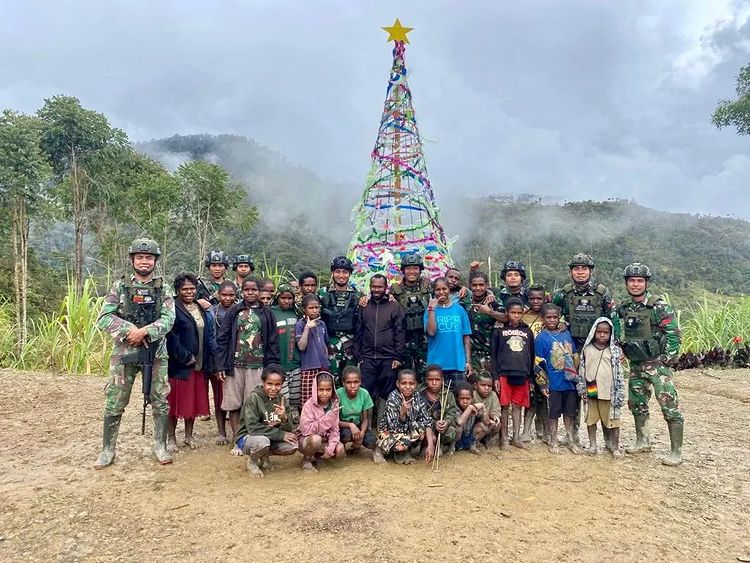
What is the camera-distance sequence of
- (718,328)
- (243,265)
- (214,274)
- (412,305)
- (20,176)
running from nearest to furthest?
(412,305) < (243,265) < (214,274) < (718,328) < (20,176)

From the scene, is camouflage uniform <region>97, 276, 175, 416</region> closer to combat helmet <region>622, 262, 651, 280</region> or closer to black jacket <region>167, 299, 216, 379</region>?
black jacket <region>167, 299, 216, 379</region>

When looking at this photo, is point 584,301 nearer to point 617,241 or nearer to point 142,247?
point 142,247

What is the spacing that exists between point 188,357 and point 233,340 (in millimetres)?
442

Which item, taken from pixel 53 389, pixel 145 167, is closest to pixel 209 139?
pixel 145 167

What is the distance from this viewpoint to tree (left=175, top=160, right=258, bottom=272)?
1795cm

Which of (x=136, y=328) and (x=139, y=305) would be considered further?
(x=139, y=305)

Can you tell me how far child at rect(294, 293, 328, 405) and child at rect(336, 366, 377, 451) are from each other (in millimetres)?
416

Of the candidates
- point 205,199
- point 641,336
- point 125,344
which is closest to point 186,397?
point 125,344

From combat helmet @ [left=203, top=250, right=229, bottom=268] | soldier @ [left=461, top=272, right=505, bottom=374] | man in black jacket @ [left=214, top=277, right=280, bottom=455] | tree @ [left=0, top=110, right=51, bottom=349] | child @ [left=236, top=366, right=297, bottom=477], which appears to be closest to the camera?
child @ [left=236, top=366, right=297, bottom=477]

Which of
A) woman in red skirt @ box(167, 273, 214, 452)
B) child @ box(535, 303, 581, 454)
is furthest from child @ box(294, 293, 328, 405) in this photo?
child @ box(535, 303, 581, 454)

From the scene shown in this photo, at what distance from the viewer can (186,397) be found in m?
5.21

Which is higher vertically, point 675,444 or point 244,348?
point 244,348

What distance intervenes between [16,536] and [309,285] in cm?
304

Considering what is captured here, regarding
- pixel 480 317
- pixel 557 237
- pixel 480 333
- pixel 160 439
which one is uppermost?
pixel 557 237
